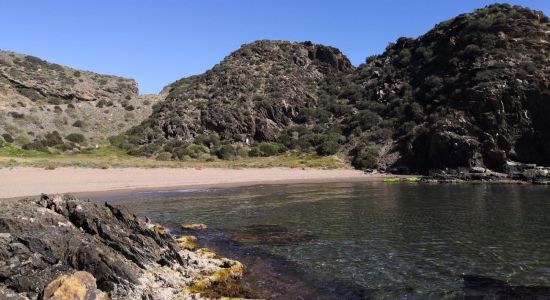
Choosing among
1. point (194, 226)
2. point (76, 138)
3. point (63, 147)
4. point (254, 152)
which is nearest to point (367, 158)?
point (254, 152)

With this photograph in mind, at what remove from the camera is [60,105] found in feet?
273

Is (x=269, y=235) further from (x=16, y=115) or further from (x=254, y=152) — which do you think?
(x=16, y=115)

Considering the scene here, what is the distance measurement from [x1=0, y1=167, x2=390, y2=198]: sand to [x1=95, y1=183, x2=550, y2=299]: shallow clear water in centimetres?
613

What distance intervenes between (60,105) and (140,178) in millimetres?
50874

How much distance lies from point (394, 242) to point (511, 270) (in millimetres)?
4398

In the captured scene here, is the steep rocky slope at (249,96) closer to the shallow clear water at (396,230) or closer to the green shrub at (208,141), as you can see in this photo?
the green shrub at (208,141)

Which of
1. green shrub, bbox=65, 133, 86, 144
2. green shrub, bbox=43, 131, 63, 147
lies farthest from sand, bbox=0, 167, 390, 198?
green shrub, bbox=65, 133, 86, 144

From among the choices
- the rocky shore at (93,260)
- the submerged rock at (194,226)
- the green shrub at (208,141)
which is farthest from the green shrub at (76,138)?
the rocky shore at (93,260)

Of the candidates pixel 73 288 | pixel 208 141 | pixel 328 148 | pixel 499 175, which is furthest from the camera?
pixel 208 141

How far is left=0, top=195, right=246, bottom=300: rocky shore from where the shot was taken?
27.2ft

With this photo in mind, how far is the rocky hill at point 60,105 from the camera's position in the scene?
69188mm

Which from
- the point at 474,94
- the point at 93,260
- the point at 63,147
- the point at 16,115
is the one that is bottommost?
the point at 93,260

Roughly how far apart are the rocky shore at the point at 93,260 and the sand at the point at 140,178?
19.8 meters

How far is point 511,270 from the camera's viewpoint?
1177cm
